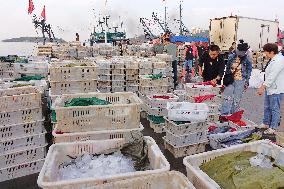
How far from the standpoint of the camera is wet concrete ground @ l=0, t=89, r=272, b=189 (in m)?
5.04

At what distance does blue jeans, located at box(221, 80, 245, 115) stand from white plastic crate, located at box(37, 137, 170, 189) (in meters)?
4.71

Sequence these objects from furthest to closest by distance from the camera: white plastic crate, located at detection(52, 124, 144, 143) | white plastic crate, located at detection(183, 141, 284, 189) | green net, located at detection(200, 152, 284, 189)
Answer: white plastic crate, located at detection(52, 124, 144, 143) < white plastic crate, located at detection(183, 141, 284, 189) < green net, located at detection(200, 152, 284, 189)

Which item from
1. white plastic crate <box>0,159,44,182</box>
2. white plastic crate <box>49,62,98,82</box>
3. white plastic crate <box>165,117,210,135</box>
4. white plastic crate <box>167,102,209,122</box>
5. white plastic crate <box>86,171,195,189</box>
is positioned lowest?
white plastic crate <box>0,159,44,182</box>

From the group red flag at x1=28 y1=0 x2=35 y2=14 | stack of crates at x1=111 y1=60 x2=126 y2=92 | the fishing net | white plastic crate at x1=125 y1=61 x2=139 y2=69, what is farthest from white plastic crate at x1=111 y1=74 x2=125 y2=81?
red flag at x1=28 y1=0 x2=35 y2=14

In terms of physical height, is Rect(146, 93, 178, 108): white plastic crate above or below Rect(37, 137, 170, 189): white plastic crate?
above

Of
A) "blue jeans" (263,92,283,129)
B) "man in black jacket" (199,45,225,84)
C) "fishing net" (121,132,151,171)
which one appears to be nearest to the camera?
"fishing net" (121,132,151,171)

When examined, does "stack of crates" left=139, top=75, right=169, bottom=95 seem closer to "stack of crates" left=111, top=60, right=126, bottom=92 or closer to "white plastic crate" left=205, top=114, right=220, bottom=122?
"stack of crates" left=111, top=60, right=126, bottom=92

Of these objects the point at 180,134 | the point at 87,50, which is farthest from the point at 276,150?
the point at 87,50

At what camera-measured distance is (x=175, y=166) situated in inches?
222

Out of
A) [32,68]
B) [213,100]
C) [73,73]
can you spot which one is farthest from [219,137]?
[32,68]

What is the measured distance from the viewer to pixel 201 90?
7.65 m

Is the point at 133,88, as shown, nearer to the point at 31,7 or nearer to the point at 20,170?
the point at 20,170

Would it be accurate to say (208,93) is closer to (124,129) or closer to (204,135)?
(204,135)

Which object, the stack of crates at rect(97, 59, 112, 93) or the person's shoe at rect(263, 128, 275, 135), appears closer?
the person's shoe at rect(263, 128, 275, 135)
